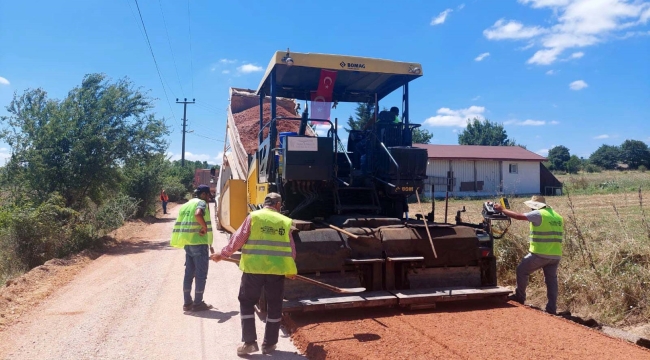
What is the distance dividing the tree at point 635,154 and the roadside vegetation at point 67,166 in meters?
68.9

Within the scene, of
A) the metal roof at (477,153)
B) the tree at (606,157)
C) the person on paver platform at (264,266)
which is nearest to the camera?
the person on paver platform at (264,266)

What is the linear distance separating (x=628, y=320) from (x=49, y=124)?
42.8ft

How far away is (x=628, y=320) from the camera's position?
550 cm

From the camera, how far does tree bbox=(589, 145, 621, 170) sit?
68.9 meters

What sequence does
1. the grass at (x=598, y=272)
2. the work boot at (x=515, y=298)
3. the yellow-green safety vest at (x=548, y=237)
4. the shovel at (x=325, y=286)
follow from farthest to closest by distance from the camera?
the work boot at (x=515, y=298), the yellow-green safety vest at (x=548, y=237), the grass at (x=598, y=272), the shovel at (x=325, y=286)

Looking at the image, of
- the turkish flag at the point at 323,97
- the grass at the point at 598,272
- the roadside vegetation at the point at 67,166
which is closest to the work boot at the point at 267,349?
the grass at the point at 598,272

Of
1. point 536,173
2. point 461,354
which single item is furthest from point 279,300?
point 536,173

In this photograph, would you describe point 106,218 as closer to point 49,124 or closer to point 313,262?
point 49,124

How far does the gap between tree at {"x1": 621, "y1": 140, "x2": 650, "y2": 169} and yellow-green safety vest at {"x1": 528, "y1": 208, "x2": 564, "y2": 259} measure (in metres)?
70.0

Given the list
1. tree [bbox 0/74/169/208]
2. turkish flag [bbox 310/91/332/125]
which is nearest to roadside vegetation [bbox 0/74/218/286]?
tree [bbox 0/74/169/208]

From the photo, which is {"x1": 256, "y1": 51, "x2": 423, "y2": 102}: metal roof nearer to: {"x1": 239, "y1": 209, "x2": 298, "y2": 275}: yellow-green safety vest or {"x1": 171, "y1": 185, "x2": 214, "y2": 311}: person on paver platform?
{"x1": 171, "y1": 185, "x2": 214, "y2": 311}: person on paver platform

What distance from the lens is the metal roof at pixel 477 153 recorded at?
99.4 feet

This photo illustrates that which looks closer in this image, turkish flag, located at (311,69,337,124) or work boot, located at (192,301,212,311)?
work boot, located at (192,301,212,311)

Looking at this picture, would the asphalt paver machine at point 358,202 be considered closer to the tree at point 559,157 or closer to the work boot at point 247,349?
the work boot at point 247,349
